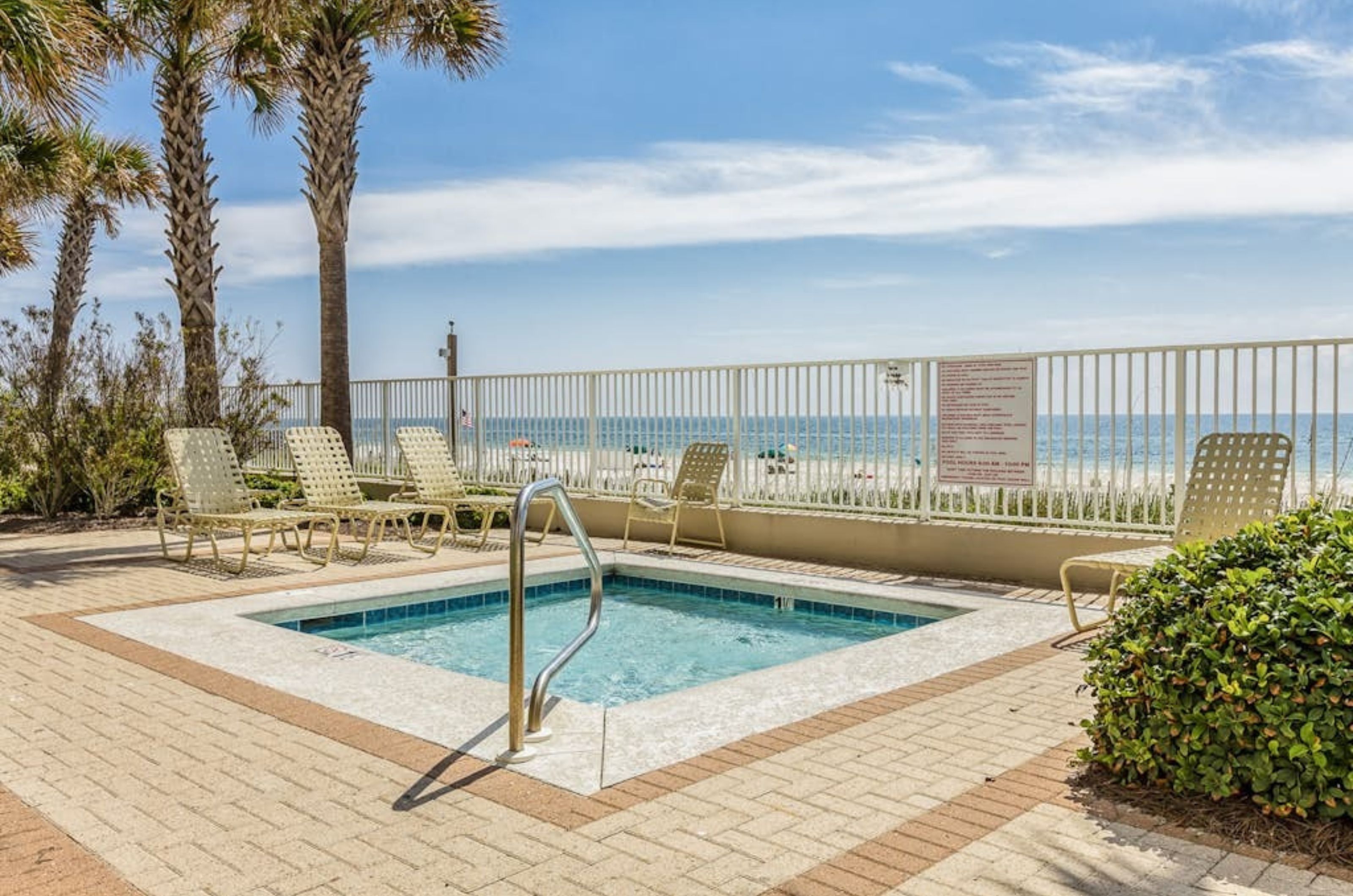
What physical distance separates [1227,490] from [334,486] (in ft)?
26.3

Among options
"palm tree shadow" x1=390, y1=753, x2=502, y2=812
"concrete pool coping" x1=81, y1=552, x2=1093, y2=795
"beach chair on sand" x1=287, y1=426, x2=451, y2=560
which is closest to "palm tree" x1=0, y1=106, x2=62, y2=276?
"beach chair on sand" x1=287, y1=426, x2=451, y2=560

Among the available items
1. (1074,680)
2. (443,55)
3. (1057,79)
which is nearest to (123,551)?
(443,55)

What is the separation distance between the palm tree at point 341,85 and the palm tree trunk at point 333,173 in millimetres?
12

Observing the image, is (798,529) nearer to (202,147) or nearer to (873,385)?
(873,385)

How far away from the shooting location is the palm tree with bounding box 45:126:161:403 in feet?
59.4

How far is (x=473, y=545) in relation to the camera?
35.2 ft

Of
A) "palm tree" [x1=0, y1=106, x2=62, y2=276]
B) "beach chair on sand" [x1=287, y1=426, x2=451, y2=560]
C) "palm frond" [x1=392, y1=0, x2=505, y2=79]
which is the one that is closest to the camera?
"beach chair on sand" [x1=287, y1=426, x2=451, y2=560]

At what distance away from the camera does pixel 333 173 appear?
13766 millimetres

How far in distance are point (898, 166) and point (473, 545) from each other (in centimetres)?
857

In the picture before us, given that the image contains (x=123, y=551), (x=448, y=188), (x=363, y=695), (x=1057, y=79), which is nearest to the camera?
(x=363, y=695)

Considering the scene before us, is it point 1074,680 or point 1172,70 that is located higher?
point 1172,70

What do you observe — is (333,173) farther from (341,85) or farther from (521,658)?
(521,658)

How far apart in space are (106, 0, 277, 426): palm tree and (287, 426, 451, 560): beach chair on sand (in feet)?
14.4

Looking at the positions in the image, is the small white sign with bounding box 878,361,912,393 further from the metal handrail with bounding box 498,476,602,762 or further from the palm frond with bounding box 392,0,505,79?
the palm frond with bounding box 392,0,505,79
